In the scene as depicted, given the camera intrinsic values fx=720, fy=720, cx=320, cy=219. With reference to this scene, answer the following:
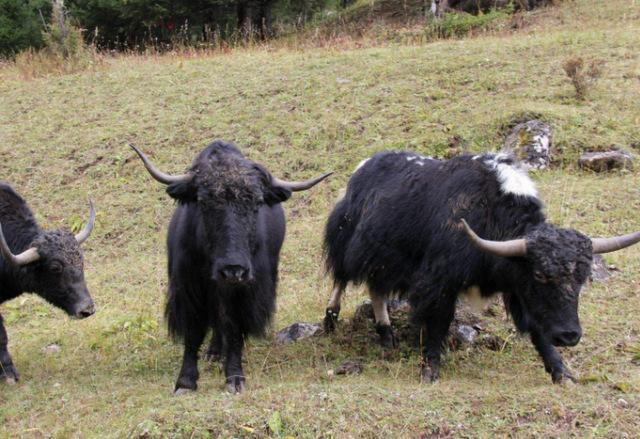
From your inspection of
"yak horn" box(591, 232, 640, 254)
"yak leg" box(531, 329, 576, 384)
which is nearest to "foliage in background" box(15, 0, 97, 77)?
"yak leg" box(531, 329, 576, 384)


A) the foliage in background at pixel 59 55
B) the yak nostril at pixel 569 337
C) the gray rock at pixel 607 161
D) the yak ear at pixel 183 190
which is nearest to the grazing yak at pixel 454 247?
the yak nostril at pixel 569 337

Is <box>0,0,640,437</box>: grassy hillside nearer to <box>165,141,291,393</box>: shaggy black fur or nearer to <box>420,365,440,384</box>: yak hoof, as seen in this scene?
<box>420,365,440,384</box>: yak hoof

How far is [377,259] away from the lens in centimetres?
579

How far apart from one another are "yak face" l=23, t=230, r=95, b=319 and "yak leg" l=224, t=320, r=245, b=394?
141 cm

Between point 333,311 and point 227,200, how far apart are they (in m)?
2.11

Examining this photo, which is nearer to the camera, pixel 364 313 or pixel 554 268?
pixel 554 268

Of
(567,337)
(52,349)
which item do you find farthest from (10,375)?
(567,337)

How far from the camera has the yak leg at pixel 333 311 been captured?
6.32m

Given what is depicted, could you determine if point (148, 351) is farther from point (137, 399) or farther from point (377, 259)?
point (377, 259)

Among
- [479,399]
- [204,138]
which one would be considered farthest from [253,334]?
[204,138]

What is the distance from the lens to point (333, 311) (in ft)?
21.1

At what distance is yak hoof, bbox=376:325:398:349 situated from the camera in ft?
19.7

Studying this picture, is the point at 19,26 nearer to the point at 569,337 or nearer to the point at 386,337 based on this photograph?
the point at 386,337

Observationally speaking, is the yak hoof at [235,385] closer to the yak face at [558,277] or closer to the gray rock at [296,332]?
the gray rock at [296,332]
